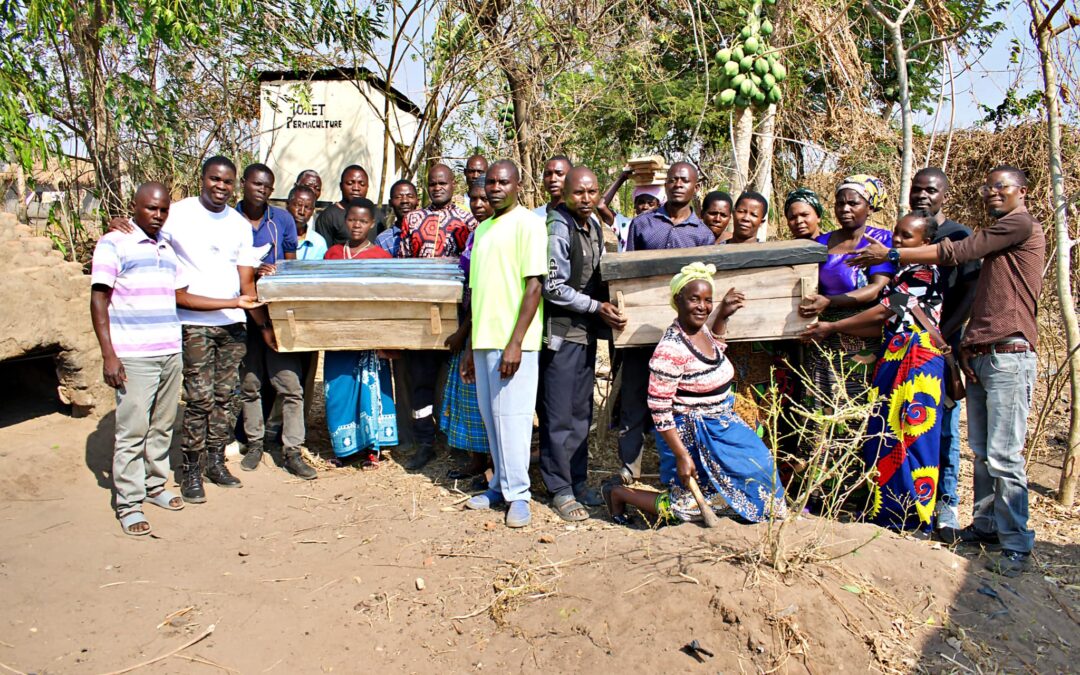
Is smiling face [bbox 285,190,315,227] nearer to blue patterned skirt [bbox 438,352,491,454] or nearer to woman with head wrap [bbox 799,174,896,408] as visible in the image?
blue patterned skirt [bbox 438,352,491,454]

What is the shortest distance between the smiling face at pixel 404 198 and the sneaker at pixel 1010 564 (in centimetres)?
388

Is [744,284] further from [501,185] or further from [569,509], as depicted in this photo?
[569,509]

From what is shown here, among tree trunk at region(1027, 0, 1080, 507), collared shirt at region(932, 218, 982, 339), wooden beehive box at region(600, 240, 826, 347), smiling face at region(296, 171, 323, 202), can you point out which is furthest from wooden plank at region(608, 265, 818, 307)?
smiling face at region(296, 171, 323, 202)

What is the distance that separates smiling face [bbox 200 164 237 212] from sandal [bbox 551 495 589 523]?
2472 millimetres

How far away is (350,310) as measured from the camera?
4.46 metres

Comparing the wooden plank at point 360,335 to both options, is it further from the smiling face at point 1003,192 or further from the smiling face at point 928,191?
the smiling face at point 1003,192

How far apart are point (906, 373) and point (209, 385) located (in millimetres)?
3671

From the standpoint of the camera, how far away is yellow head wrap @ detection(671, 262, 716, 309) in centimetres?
359

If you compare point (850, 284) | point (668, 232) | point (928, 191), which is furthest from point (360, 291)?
point (928, 191)

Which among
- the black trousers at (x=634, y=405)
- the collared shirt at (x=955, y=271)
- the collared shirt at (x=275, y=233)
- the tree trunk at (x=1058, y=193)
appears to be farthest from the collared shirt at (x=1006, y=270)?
the collared shirt at (x=275, y=233)

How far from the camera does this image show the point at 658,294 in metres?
3.91

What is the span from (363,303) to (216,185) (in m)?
1.01

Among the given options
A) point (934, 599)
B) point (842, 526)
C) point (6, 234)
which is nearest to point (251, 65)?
point (6, 234)

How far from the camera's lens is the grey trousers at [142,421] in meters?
3.95
